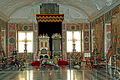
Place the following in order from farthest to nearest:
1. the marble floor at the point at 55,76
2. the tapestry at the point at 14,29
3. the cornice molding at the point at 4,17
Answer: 1. the tapestry at the point at 14,29
2. the cornice molding at the point at 4,17
3. the marble floor at the point at 55,76

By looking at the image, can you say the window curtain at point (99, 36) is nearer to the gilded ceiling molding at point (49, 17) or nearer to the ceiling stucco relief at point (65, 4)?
the ceiling stucco relief at point (65, 4)

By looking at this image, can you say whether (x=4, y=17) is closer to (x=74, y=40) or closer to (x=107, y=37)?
(x=74, y=40)

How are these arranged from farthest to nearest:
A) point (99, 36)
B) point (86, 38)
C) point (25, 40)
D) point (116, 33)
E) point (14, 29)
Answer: point (25, 40) < point (86, 38) < point (14, 29) < point (99, 36) < point (116, 33)

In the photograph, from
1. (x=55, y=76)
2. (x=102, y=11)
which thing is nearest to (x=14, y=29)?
(x=102, y=11)

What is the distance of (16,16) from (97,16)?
8194 millimetres

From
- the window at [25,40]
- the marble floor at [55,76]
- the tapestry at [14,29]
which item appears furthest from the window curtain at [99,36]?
the window at [25,40]

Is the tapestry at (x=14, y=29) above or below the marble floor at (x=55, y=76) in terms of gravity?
above

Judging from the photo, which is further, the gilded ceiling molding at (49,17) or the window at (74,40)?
the window at (74,40)

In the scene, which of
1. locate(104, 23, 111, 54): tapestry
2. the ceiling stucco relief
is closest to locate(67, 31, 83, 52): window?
the ceiling stucco relief

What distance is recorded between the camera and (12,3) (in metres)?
22.5

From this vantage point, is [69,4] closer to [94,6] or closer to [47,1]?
[47,1]

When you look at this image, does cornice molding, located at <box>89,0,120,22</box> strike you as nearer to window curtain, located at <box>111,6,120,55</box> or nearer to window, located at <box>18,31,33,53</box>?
window curtain, located at <box>111,6,120,55</box>

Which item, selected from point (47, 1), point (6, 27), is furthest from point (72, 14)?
point (6, 27)

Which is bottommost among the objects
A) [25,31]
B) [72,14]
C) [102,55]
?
[102,55]
